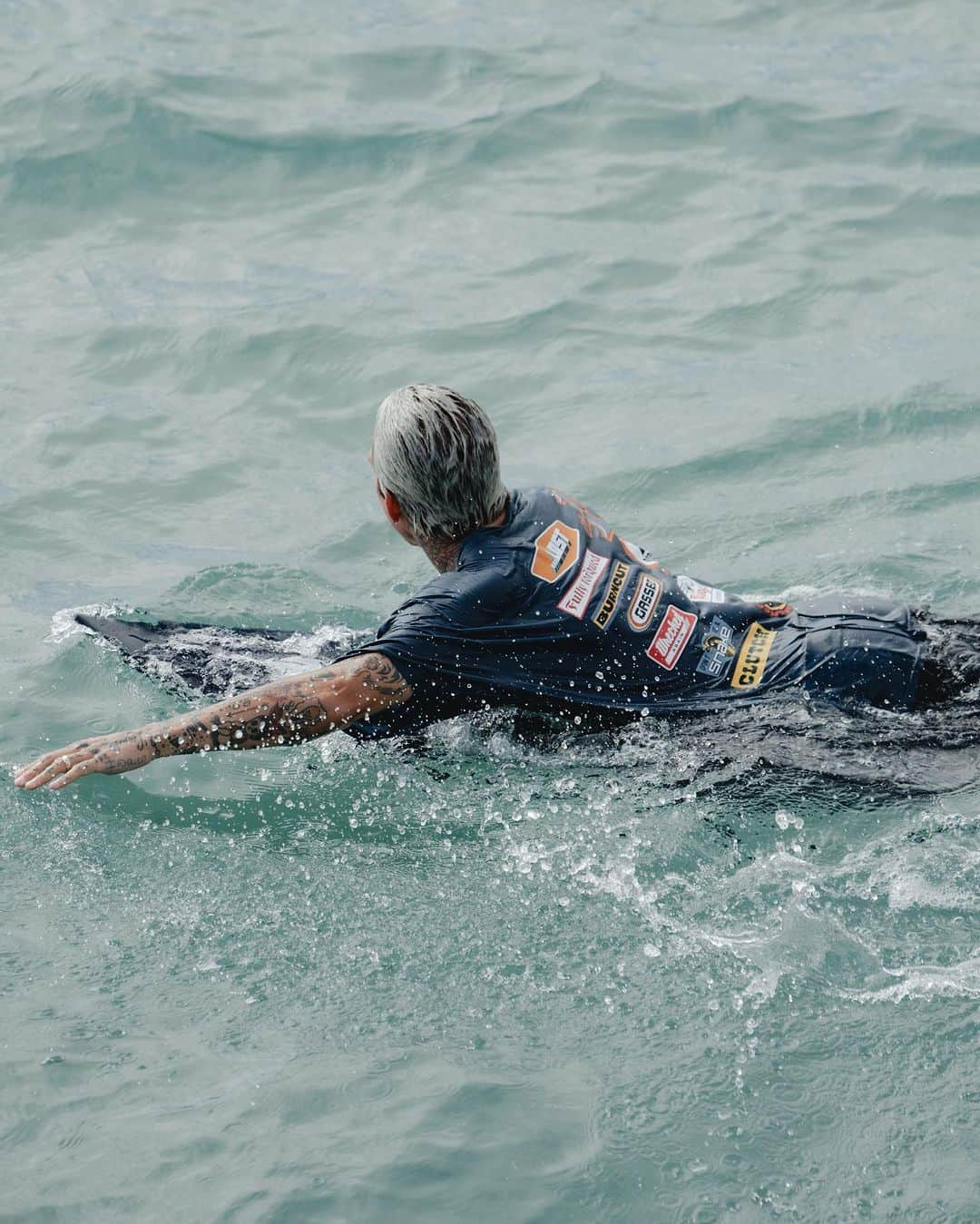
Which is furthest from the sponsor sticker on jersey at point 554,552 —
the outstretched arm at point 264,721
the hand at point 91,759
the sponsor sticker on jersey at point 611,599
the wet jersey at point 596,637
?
the hand at point 91,759

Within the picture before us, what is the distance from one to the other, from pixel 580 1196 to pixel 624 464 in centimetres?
522

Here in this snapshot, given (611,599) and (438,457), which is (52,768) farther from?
(611,599)

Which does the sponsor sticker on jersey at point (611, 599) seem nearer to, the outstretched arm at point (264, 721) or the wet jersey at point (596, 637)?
the wet jersey at point (596, 637)

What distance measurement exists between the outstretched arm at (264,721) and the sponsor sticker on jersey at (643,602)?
83 cm

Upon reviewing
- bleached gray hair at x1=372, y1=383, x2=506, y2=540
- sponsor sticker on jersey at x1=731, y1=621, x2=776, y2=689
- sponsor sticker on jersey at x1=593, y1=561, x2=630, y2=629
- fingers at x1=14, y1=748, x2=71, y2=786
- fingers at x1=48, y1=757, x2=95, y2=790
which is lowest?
sponsor sticker on jersey at x1=731, y1=621, x2=776, y2=689

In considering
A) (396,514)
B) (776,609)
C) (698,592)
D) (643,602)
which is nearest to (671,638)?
(643,602)

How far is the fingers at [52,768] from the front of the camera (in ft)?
16.4

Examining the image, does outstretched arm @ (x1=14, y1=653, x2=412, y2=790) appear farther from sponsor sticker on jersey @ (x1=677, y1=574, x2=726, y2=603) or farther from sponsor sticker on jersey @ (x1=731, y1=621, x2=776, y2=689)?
sponsor sticker on jersey @ (x1=731, y1=621, x2=776, y2=689)

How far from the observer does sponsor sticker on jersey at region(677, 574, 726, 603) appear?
5.44 metres

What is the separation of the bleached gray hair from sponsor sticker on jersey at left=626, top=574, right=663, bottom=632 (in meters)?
0.59

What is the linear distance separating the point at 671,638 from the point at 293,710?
1346mm

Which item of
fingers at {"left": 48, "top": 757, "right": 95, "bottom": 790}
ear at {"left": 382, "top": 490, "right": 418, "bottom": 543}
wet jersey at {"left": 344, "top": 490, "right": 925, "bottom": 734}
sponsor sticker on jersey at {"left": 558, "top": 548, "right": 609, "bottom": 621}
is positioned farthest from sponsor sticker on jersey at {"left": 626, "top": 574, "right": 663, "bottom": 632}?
fingers at {"left": 48, "top": 757, "right": 95, "bottom": 790}

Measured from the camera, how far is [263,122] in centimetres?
1222

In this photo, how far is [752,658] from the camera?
5426 millimetres
